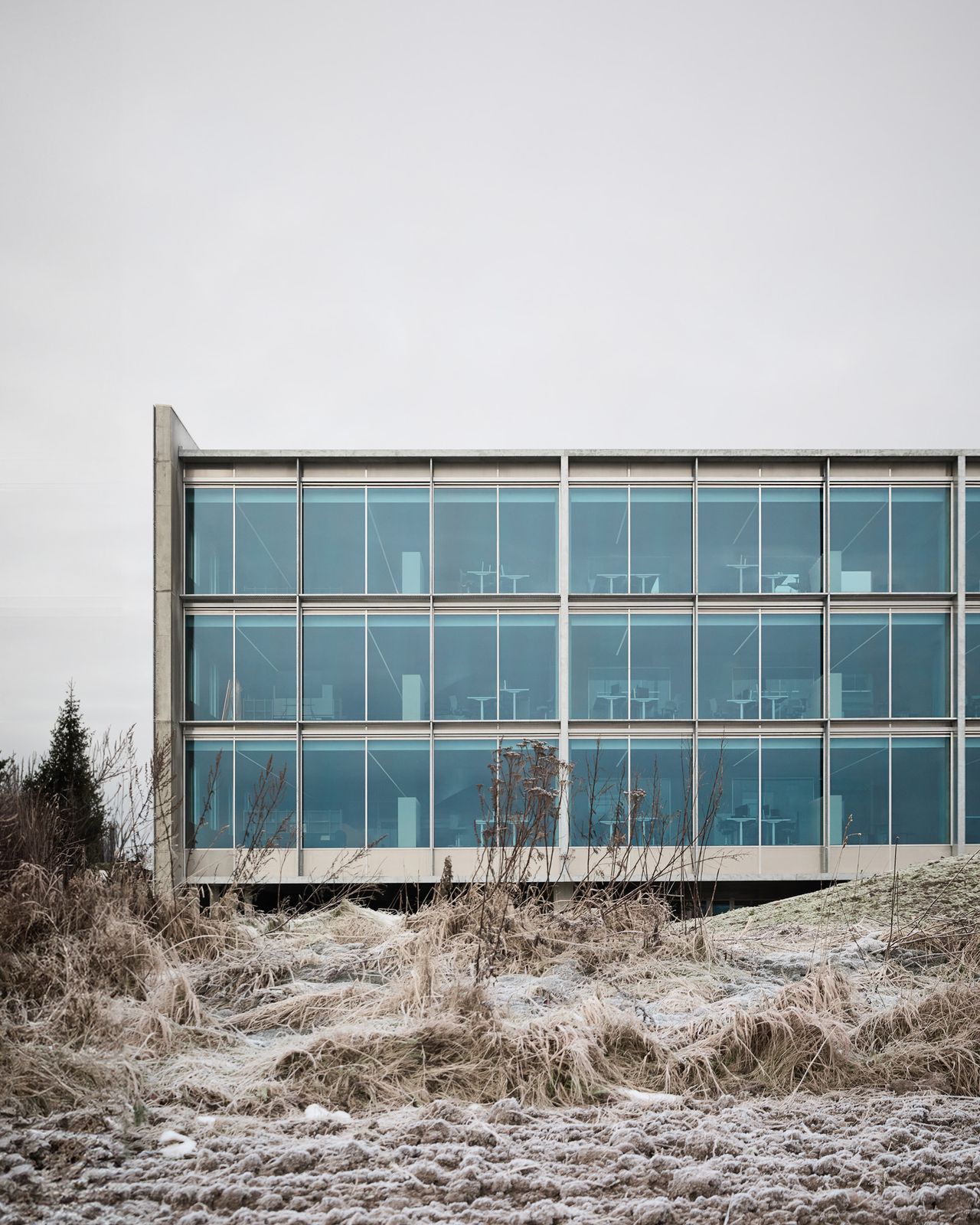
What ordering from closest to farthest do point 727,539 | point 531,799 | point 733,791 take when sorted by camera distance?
point 531,799 < point 733,791 < point 727,539

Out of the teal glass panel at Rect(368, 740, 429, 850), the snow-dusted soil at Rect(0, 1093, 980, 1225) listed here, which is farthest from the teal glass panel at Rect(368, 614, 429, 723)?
the snow-dusted soil at Rect(0, 1093, 980, 1225)

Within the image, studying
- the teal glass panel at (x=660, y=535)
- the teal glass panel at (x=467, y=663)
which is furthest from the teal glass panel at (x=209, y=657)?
the teal glass panel at (x=660, y=535)

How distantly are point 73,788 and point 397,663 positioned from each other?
27.6 ft

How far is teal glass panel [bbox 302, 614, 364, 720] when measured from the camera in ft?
53.1

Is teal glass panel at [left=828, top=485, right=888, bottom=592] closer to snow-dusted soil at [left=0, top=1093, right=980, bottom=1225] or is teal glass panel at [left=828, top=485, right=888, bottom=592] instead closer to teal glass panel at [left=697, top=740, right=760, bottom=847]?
teal glass panel at [left=697, top=740, right=760, bottom=847]

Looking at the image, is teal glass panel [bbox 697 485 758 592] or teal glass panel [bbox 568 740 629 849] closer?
teal glass panel [bbox 568 740 629 849]

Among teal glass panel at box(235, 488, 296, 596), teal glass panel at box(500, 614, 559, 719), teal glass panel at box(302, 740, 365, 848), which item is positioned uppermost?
teal glass panel at box(235, 488, 296, 596)

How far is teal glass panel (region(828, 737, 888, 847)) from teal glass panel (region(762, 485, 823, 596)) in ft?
10.7

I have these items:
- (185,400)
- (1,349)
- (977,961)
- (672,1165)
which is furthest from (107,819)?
(185,400)

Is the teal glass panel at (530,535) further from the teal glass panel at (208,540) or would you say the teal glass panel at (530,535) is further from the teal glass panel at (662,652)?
the teal glass panel at (208,540)

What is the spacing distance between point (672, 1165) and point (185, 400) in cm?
1759

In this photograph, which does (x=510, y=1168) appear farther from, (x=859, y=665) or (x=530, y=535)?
(x=859, y=665)

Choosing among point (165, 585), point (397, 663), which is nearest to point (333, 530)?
point (397, 663)

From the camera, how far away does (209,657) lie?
16219mm
